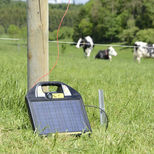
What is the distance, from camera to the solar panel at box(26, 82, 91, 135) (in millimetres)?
2428

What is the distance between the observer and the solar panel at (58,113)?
2.43 meters

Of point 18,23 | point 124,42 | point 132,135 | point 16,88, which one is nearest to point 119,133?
point 132,135

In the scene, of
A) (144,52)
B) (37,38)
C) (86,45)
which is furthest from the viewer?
(86,45)

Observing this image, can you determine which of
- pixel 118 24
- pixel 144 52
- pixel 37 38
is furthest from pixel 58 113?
pixel 118 24

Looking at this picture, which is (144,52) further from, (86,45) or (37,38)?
(37,38)

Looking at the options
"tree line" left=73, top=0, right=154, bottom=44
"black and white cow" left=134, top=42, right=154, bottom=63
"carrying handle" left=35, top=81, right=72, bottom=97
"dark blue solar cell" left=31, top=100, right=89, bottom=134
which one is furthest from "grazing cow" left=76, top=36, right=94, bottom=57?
"tree line" left=73, top=0, right=154, bottom=44

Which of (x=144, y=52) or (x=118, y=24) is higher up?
(x=118, y=24)

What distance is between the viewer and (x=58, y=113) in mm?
2555

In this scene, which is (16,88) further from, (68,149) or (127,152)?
(127,152)

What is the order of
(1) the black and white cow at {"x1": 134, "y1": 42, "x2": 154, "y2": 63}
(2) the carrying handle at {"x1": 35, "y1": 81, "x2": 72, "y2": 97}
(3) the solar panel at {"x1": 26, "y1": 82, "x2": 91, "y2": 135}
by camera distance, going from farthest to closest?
(1) the black and white cow at {"x1": 134, "y1": 42, "x2": 154, "y2": 63}, (2) the carrying handle at {"x1": 35, "y1": 81, "x2": 72, "y2": 97}, (3) the solar panel at {"x1": 26, "y1": 82, "x2": 91, "y2": 135}

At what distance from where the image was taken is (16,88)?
3.59 metres

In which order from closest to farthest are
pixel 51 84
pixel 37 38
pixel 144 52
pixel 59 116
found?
pixel 59 116 → pixel 51 84 → pixel 37 38 → pixel 144 52

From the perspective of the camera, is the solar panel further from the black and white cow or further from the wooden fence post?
the black and white cow

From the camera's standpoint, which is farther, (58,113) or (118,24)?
(118,24)
